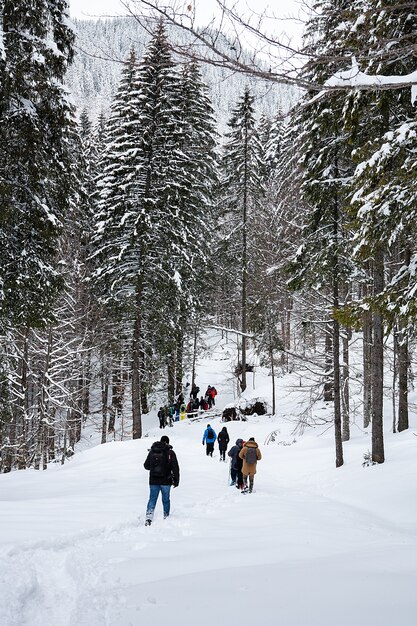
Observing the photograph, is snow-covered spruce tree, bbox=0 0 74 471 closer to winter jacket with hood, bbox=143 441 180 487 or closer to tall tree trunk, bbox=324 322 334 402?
winter jacket with hood, bbox=143 441 180 487

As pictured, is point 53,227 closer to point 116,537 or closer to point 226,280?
point 116,537

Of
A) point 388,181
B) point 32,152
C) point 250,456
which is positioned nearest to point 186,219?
point 32,152

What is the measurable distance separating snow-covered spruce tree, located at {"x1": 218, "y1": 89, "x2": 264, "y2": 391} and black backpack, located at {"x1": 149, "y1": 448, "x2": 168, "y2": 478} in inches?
722

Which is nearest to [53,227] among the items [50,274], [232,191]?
[50,274]

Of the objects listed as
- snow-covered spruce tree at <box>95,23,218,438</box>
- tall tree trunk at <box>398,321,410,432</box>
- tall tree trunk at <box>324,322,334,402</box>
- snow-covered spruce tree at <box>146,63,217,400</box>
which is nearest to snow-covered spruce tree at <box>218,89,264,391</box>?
snow-covered spruce tree at <box>146,63,217,400</box>

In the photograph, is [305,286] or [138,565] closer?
[138,565]

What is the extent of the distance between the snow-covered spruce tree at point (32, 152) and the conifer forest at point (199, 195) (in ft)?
0.11

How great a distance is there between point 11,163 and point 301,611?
990 cm

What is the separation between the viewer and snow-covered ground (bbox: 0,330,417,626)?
3.56 m

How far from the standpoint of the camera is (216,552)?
5.20 meters

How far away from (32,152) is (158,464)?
7.33 metres

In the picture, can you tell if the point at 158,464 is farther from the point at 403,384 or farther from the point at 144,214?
the point at 144,214

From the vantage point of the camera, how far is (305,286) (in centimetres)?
1399

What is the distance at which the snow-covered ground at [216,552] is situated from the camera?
3.56 metres
